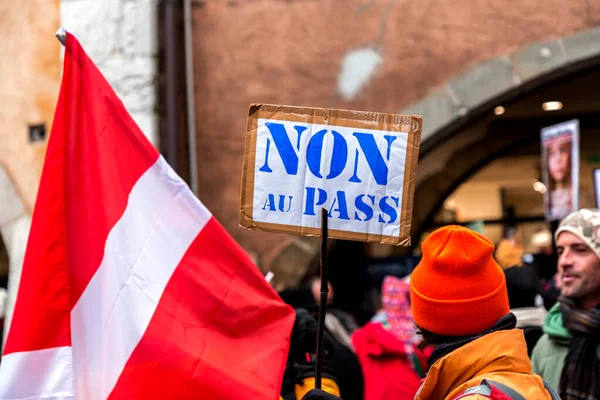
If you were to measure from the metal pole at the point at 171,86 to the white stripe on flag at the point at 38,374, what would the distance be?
462 centimetres

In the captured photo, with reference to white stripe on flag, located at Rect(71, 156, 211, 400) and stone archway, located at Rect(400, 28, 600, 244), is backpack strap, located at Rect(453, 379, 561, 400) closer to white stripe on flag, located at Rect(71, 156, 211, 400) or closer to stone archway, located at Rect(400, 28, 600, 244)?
white stripe on flag, located at Rect(71, 156, 211, 400)

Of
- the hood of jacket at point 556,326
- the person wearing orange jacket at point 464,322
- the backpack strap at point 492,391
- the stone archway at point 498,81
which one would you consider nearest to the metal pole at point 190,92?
the stone archway at point 498,81

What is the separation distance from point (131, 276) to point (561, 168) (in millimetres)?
3486

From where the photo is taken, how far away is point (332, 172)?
2766 mm

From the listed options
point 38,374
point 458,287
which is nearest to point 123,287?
point 38,374

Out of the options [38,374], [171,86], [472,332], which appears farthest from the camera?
[171,86]

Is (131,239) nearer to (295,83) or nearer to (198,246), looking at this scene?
(198,246)

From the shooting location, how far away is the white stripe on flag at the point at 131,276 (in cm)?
283

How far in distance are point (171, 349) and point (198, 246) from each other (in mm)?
417

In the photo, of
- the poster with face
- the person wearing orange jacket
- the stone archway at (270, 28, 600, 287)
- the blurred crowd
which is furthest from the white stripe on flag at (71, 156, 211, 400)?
the stone archway at (270, 28, 600, 287)

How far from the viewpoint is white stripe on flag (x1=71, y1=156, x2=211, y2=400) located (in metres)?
2.83

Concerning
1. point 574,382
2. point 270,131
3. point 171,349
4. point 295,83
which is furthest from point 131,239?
point 295,83

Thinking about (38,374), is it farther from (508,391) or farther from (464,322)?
(508,391)

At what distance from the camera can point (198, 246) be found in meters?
3.17
